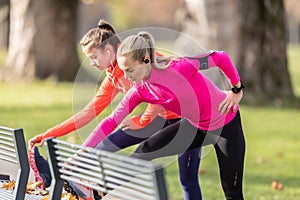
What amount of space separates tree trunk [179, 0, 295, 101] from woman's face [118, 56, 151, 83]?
9924 millimetres

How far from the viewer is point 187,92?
4211 millimetres

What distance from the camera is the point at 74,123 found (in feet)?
15.4

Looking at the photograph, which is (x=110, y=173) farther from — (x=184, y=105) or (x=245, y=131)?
(x=245, y=131)

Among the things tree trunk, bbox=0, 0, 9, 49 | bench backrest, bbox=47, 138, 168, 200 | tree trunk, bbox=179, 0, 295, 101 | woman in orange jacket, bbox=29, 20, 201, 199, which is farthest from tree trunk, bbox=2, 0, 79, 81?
bench backrest, bbox=47, 138, 168, 200

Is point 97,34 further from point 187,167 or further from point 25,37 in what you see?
point 25,37

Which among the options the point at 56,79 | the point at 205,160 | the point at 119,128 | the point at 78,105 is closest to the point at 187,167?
the point at 119,128

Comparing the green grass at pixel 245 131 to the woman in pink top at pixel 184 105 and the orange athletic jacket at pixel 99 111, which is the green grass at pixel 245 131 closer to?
the orange athletic jacket at pixel 99 111

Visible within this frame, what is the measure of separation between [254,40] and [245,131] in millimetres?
3615

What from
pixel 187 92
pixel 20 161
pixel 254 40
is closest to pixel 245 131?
pixel 254 40

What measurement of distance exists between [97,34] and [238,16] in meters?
9.62

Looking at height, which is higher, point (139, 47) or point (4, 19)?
point (139, 47)

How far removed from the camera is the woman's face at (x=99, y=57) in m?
4.47

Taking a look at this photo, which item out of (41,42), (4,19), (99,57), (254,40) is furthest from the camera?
(4,19)

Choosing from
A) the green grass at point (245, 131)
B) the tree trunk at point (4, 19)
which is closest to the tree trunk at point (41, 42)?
the green grass at point (245, 131)
